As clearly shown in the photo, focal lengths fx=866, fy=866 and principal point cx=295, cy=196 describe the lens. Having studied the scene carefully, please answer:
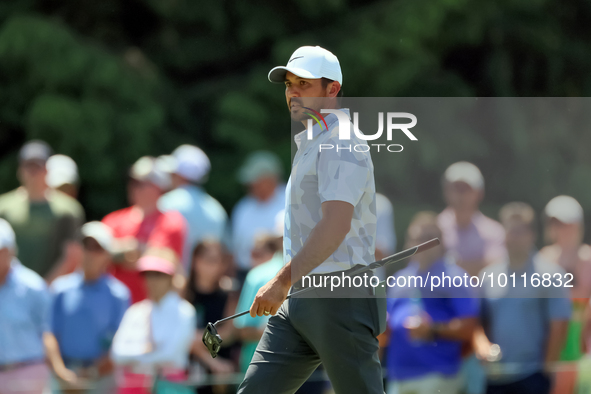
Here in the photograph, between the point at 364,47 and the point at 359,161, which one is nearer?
the point at 359,161

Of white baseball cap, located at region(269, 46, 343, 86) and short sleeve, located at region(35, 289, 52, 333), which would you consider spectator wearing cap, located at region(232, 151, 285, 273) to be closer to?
short sleeve, located at region(35, 289, 52, 333)

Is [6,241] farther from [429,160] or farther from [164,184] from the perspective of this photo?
[429,160]

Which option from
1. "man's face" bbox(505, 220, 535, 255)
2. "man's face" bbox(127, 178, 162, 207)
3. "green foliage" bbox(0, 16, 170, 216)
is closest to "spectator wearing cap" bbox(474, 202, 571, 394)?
A: "man's face" bbox(505, 220, 535, 255)

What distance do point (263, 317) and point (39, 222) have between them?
210cm

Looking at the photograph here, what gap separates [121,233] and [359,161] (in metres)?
3.83

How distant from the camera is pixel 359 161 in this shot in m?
3.24

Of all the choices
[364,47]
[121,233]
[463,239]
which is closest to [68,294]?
[121,233]

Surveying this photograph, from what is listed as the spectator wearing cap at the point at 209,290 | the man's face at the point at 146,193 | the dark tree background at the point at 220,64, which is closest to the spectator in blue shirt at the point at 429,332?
the spectator wearing cap at the point at 209,290

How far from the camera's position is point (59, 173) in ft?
24.1

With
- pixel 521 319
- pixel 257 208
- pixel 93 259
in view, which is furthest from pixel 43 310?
pixel 521 319

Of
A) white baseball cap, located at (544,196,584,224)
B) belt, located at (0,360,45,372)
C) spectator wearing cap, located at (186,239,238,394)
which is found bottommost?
belt, located at (0,360,45,372)

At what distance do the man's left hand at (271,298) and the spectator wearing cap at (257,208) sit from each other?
3886 millimetres

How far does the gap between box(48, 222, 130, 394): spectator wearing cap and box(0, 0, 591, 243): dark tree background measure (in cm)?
513

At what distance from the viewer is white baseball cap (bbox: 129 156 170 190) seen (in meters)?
6.70
